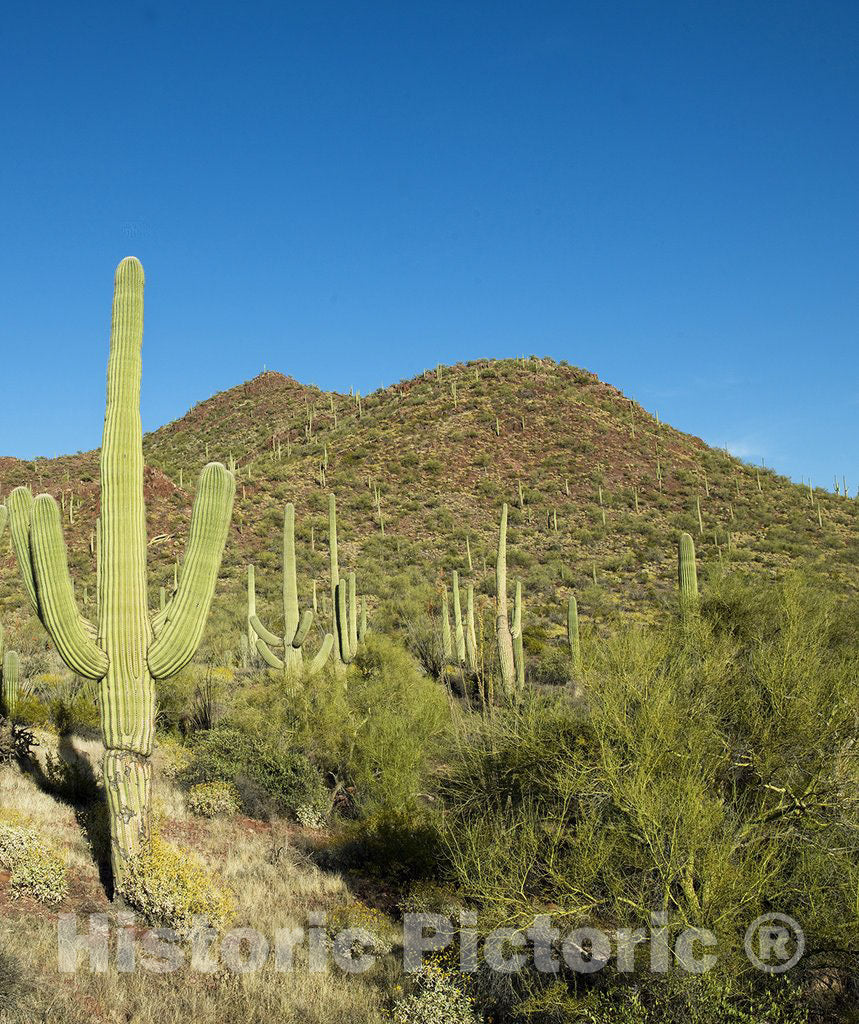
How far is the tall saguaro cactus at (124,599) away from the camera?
23.9 feet

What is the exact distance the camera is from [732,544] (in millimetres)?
34719

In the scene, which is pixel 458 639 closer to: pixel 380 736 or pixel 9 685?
pixel 380 736

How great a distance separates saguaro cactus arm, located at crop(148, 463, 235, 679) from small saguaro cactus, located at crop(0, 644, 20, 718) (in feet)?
22.2

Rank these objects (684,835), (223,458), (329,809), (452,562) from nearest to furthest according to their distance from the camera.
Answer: (684,835) < (329,809) < (452,562) < (223,458)

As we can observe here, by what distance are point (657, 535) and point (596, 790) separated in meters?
32.1

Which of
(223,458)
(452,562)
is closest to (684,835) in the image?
(452,562)

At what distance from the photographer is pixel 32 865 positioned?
7.34m

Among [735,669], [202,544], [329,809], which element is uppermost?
[202,544]

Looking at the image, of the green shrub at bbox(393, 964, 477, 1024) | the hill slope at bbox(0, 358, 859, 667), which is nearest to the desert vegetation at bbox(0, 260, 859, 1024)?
the green shrub at bbox(393, 964, 477, 1024)

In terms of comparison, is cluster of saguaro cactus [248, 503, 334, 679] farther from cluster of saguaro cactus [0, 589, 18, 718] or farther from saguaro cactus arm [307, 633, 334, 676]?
cluster of saguaro cactus [0, 589, 18, 718]

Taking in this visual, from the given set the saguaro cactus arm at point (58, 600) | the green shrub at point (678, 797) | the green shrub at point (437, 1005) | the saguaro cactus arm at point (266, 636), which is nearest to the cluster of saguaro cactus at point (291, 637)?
the saguaro cactus arm at point (266, 636)

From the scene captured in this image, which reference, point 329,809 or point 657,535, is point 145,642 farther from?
point 657,535

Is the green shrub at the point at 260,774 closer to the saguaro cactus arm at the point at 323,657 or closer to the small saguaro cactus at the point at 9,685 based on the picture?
the saguaro cactus arm at the point at 323,657

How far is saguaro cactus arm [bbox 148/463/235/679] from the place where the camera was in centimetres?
755
